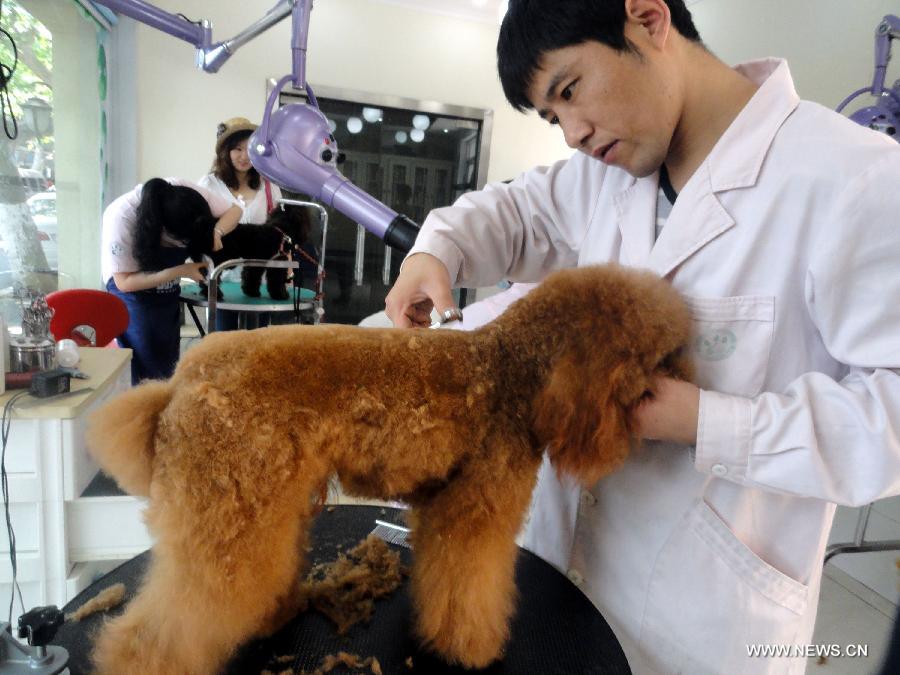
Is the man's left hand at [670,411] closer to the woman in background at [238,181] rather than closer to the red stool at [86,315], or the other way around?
the red stool at [86,315]

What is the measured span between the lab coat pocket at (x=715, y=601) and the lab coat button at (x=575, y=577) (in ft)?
0.42

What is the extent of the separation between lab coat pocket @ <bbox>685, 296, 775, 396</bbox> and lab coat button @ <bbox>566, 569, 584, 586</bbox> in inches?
13.7

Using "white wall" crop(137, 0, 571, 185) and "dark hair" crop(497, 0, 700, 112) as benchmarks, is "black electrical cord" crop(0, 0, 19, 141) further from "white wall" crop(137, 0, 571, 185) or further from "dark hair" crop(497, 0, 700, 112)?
"white wall" crop(137, 0, 571, 185)

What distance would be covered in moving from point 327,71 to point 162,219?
1921 mm

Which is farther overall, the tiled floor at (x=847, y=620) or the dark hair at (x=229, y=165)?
the dark hair at (x=229, y=165)

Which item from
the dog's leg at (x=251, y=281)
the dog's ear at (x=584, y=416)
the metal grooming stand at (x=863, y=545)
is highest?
the dog's ear at (x=584, y=416)

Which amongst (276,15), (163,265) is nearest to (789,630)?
(276,15)

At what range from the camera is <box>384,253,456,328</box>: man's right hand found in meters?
0.80

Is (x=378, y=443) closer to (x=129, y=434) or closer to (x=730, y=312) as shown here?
(x=129, y=434)

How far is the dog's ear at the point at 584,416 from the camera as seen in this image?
61cm

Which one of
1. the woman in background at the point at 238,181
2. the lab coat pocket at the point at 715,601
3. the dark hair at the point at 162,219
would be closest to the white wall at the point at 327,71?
the woman in background at the point at 238,181

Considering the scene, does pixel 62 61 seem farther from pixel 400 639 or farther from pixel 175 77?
pixel 400 639

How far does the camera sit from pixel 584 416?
61 centimetres

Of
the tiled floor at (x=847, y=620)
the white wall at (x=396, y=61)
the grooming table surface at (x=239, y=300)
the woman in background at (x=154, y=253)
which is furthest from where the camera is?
the white wall at (x=396, y=61)
